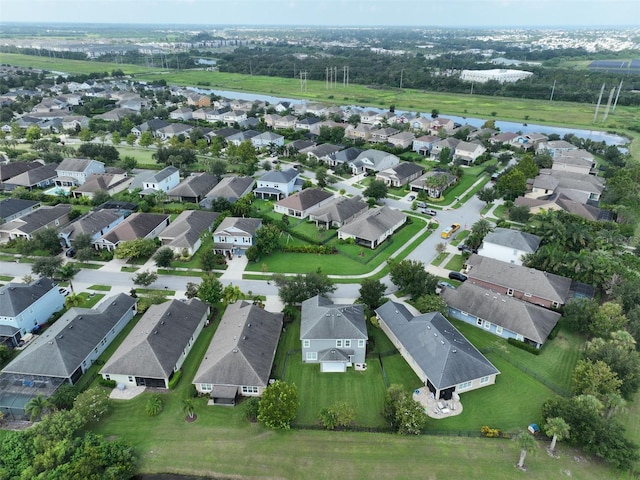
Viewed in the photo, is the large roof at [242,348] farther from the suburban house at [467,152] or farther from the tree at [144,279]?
the suburban house at [467,152]

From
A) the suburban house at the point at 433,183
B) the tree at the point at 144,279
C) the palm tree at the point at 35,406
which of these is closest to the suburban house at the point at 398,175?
the suburban house at the point at 433,183

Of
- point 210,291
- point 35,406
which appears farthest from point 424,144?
point 35,406

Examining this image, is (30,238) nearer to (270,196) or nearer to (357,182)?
(270,196)

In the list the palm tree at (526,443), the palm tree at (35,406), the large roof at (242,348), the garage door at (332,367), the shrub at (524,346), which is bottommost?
the garage door at (332,367)

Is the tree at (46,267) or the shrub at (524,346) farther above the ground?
the tree at (46,267)

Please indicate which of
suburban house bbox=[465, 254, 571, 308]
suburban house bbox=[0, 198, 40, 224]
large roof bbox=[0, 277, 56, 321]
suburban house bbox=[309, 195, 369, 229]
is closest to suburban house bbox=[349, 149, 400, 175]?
suburban house bbox=[309, 195, 369, 229]

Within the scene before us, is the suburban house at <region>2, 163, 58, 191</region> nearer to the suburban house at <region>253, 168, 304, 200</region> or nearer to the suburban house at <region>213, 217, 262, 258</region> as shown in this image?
the suburban house at <region>253, 168, 304, 200</region>

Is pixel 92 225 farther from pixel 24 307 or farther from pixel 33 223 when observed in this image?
pixel 24 307

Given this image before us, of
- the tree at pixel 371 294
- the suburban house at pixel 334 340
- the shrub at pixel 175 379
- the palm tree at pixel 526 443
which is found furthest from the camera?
the tree at pixel 371 294
